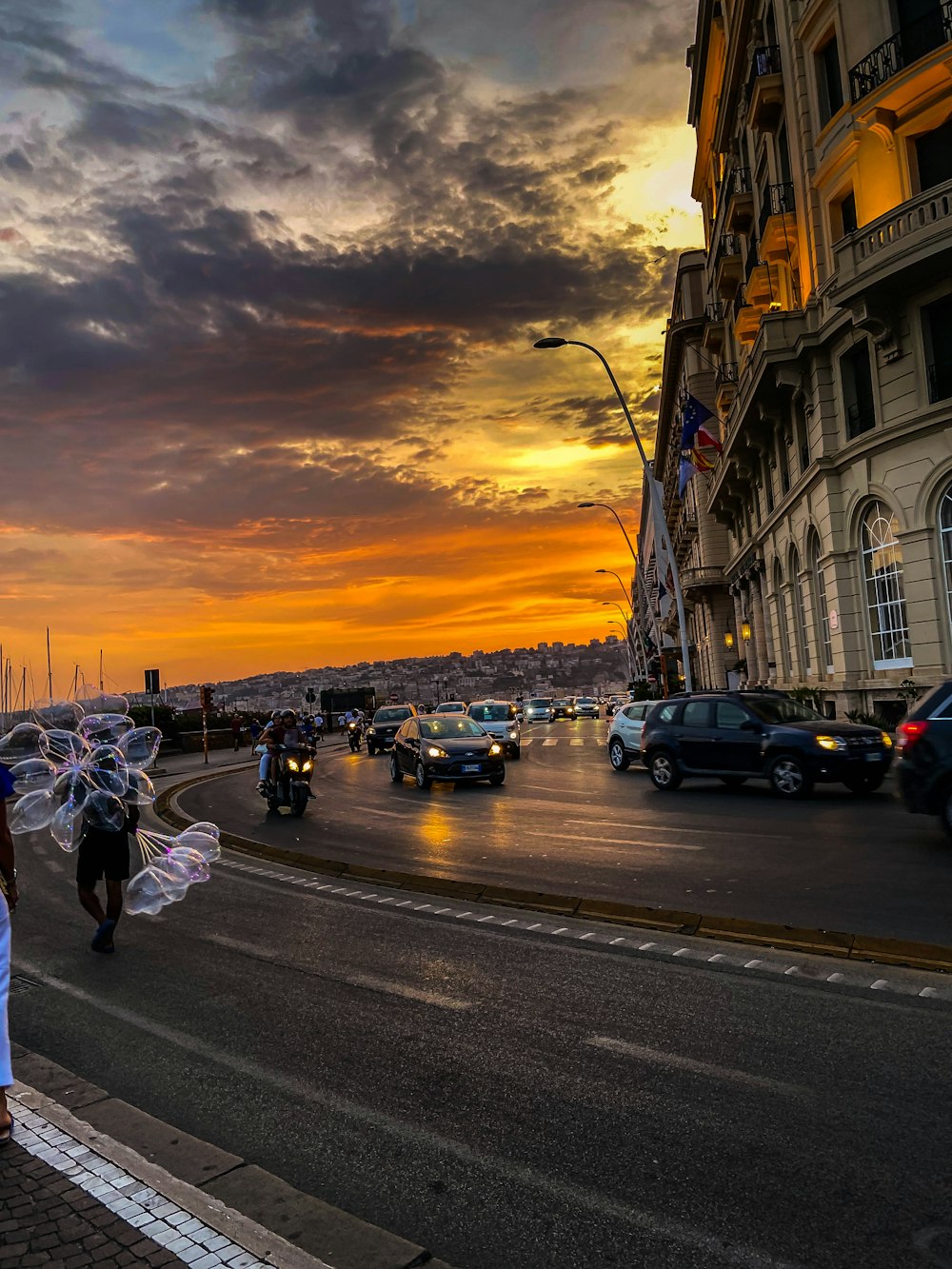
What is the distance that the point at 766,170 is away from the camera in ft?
105

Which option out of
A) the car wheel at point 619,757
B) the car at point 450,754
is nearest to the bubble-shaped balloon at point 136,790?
the car at point 450,754

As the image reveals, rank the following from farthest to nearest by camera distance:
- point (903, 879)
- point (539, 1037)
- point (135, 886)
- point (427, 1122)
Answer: point (903, 879), point (135, 886), point (539, 1037), point (427, 1122)

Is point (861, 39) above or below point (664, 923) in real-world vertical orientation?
above

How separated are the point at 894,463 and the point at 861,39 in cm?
991

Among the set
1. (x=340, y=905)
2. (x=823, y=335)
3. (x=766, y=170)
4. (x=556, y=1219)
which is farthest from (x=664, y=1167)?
(x=766, y=170)

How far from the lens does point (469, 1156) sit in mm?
4062

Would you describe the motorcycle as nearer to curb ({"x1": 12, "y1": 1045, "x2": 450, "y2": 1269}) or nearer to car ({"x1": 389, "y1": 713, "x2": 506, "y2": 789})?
car ({"x1": 389, "y1": 713, "x2": 506, "y2": 789})

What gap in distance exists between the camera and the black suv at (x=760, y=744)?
1590 cm

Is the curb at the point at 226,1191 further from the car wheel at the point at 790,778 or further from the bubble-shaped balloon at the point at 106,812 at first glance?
the car wheel at the point at 790,778

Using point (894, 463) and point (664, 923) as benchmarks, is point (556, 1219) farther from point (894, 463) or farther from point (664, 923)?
point (894, 463)

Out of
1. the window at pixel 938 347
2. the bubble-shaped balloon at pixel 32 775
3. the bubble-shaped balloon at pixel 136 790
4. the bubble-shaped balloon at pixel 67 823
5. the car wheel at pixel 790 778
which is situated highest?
the window at pixel 938 347

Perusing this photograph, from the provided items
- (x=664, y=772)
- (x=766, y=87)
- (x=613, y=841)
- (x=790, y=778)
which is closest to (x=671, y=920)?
(x=613, y=841)

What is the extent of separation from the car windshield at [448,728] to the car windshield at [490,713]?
1023 centimetres

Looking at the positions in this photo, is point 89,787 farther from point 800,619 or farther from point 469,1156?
point 800,619
